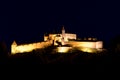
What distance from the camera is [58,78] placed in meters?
15.7

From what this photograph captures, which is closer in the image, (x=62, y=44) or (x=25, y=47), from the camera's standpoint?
(x=25, y=47)

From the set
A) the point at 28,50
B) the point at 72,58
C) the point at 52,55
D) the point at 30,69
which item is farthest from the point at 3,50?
the point at 30,69

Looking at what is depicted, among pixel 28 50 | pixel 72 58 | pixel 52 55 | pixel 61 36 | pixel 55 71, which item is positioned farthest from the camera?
pixel 61 36

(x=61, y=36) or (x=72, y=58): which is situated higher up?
(x=61, y=36)

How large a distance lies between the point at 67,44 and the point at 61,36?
2.94 meters

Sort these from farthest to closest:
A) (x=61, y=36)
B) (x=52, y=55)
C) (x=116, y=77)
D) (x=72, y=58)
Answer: (x=61, y=36) → (x=52, y=55) → (x=72, y=58) → (x=116, y=77)

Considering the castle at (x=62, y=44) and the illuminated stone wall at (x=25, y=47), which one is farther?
the castle at (x=62, y=44)

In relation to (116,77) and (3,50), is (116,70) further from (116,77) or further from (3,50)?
(3,50)

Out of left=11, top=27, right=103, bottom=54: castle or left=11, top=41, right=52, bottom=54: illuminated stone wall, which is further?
left=11, top=27, right=103, bottom=54: castle

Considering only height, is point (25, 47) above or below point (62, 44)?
below

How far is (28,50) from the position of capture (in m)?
46.2

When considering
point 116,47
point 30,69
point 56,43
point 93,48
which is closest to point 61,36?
point 56,43

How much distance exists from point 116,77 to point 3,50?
98.1 ft

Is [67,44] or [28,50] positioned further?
[67,44]
